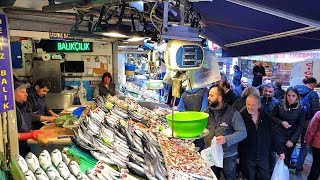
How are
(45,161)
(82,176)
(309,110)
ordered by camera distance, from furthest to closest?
1. (309,110)
2. (45,161)
3. (82,176)

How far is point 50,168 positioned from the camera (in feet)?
9.04

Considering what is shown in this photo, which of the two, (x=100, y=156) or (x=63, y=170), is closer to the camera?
(x=63, y=170)

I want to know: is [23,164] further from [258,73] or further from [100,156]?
[258,73]

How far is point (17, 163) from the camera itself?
265 centimetres

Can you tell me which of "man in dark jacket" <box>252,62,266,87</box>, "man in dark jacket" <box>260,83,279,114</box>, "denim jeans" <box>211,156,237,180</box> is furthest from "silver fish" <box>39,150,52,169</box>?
"man in dark jacket" <box>252,62,266,87</box>

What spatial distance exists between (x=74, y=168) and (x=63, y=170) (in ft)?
0.33

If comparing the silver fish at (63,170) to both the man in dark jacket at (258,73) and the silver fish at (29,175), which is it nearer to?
the silver fish at (29,175)

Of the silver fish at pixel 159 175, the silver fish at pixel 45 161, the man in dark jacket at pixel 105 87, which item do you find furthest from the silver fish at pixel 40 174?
the man in dark jacket at pixel 105 87

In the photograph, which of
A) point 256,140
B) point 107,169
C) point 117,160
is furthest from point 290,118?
point 107,169

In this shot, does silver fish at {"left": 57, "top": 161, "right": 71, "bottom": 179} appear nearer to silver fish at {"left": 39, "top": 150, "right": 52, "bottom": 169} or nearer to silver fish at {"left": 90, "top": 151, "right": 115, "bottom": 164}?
silver fish at {"left": 39, "top": 150, "right": 52, "bottom": 169}

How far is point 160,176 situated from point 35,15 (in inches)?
109

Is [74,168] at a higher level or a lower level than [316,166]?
higher

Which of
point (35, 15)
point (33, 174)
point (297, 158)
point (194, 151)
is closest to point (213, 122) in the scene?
point (194, 151)

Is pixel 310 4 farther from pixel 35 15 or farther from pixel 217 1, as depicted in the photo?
pixel 35 15
